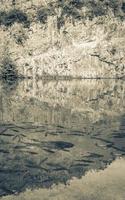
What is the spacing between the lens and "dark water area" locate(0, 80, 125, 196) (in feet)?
66.2

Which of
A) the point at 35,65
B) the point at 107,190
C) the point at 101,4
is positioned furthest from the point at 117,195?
the point at 101,4

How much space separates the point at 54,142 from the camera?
95.2ft

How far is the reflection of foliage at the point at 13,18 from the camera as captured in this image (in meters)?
148

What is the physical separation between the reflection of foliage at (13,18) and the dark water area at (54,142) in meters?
103

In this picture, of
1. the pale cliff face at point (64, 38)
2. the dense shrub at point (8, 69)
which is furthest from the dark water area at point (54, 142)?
the pale cliff face at point (64, 38)

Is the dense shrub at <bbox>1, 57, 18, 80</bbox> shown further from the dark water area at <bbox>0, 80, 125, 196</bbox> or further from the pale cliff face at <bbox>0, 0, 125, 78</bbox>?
the dark water area at <bbox>0, 80, 125, 196</bbox>

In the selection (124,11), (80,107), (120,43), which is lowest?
(80,107)

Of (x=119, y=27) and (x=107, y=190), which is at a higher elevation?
(x=119, y=27)

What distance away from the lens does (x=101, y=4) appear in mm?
149375

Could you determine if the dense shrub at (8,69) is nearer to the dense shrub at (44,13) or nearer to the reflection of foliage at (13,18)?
the reflection of foliage at (13,18)

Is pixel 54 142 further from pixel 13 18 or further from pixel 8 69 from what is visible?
pixel 13 18

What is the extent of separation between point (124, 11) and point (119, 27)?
8.42m

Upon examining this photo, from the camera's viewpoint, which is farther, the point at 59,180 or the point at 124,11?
the point at 124,11

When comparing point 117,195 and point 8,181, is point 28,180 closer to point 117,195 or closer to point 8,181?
point 8,181
